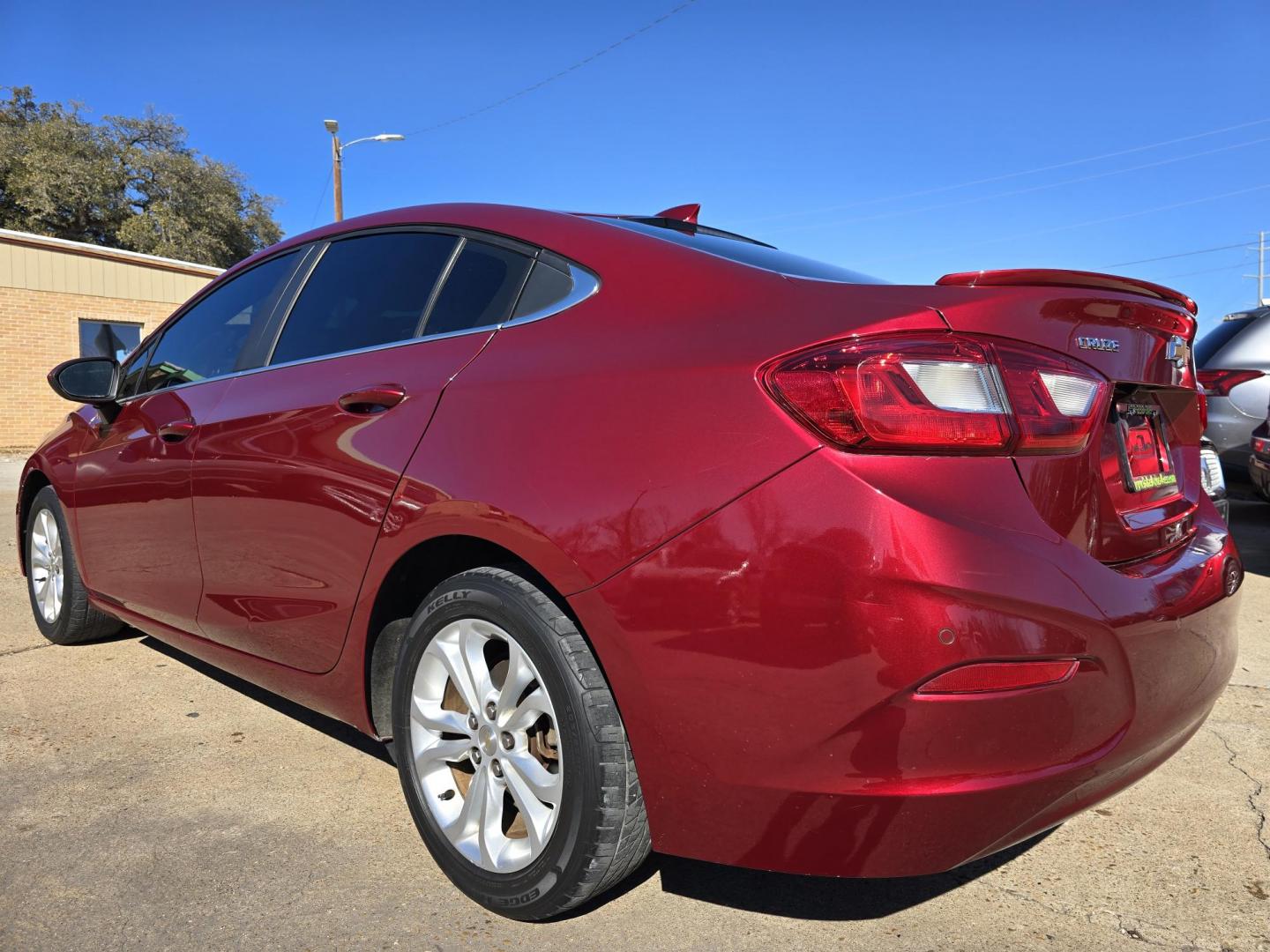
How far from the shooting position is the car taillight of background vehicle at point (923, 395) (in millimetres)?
1649

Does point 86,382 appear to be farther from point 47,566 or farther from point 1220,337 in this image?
point 1220,337

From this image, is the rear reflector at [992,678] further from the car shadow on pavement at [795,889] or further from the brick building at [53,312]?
the brick building at [53,312]

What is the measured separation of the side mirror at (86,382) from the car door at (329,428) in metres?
0.99

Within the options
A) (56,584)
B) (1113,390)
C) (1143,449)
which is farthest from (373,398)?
(56,584)

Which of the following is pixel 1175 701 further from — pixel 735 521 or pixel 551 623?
pixel 551 623

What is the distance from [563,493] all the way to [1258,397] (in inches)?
293

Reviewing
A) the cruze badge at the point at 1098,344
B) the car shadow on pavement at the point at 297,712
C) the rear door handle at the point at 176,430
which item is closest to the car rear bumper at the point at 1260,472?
the cruze badge at the point at 1098,344

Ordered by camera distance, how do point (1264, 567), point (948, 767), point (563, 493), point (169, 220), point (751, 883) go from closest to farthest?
1. point (948, 767)
2. point (563, 493)
3. point (751, 883)
4. point (1264, 567)
5. point (169, 220)

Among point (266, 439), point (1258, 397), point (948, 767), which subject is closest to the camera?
point (948, 767)

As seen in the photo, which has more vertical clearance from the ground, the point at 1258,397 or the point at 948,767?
the point at 1258,397

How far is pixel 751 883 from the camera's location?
232 cm

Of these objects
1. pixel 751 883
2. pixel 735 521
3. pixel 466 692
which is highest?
pixel 735 521

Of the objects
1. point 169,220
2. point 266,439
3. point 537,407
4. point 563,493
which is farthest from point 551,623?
point 169,220

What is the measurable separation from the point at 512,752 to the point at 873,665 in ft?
2.81
